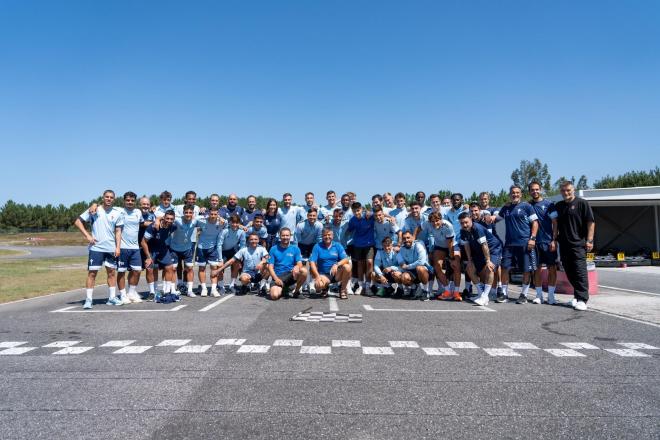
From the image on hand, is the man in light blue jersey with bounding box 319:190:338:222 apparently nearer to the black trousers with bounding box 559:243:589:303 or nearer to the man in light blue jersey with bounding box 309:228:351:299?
the man in light blue jersey with bounding box 309:228:351:299

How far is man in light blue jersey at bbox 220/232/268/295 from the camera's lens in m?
9.21

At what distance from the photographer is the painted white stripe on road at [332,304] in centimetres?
726

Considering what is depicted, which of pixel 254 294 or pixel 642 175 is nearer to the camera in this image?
pixel 254 294

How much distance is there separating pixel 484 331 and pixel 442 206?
16.2 ft

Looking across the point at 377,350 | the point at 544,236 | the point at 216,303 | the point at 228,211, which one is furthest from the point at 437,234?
the point at 228,211

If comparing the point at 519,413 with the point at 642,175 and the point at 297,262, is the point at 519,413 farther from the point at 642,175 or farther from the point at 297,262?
the point at 642,175

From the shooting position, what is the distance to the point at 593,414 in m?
2.90

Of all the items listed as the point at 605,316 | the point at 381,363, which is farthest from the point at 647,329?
the point at 381,363

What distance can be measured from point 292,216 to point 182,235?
252cm

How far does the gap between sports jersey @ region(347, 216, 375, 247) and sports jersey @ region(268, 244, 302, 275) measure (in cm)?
136

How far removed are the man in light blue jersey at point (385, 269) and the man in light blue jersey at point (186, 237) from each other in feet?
12.7

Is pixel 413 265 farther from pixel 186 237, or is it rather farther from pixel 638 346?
pixel 186 237

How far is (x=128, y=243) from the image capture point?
8.16 m

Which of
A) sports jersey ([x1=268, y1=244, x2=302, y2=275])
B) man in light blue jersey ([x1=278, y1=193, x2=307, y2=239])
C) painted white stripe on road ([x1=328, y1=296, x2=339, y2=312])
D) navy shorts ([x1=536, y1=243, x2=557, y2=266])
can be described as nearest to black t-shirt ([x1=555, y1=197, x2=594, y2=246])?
navy shorts ([x1=536, y1=243, x2=557, y2=266])
